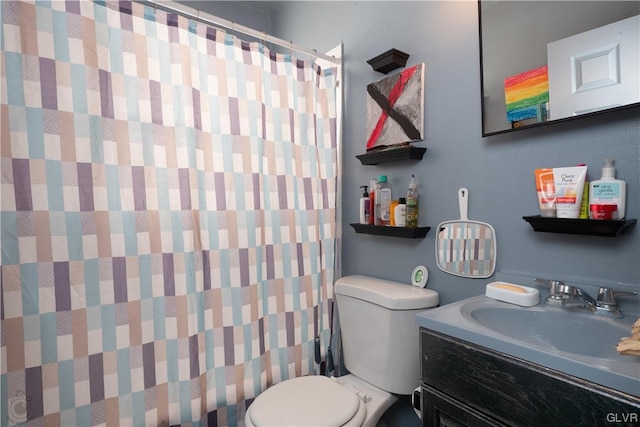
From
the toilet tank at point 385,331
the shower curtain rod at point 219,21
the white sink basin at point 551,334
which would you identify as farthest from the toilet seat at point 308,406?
the shower curtain rod at point 219,21

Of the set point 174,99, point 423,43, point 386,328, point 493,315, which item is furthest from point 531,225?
point 174,99

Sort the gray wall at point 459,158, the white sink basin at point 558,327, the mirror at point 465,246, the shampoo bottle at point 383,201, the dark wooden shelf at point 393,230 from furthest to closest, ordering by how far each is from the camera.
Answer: the shampoo bottle at point 383,201, the dark wooden shelf at point 393,230, the mirror at point 465,246, the gray wall at point 459,158, the white sink basin at point 558,327

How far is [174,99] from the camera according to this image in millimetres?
1294

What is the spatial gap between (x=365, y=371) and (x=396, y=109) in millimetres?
1189

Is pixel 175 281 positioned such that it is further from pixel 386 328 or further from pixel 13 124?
pixel 386 328

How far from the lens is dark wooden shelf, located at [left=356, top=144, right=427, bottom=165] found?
54.4 inches

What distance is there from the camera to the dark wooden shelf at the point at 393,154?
1.38 meters

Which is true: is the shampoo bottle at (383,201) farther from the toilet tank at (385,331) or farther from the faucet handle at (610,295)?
the faucet handle at (610,295)

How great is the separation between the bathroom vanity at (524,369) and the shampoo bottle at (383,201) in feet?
1.86

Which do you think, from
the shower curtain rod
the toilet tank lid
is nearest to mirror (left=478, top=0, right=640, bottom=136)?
the toilet tank lid

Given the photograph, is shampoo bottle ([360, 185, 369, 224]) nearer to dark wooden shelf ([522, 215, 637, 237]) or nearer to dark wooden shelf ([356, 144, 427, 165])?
dark wooden shelf ([356, 144, 427, 165])

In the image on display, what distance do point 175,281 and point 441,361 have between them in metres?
1.00

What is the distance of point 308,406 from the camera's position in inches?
46.0

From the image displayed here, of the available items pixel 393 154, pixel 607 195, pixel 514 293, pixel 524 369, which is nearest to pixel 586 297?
pixel 514 293
